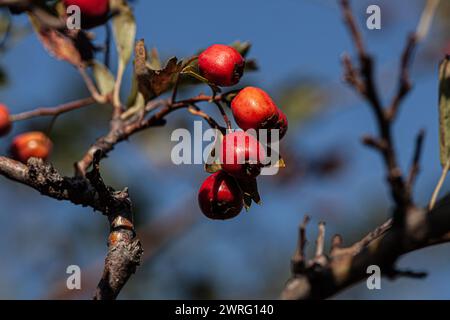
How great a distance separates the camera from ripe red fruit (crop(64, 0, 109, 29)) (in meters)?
1.97

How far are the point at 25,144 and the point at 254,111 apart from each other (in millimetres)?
867

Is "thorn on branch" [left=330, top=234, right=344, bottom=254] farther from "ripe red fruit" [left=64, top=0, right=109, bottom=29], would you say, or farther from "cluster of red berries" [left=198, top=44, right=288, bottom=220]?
"ripe red fruit" [left=64, top=0, right=109, bottom=29]

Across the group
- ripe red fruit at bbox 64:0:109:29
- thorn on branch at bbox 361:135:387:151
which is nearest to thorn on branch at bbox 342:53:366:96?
thorn on branch at bbox 361:135:387:151

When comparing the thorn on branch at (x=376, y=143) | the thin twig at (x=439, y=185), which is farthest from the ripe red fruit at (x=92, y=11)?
the thorn on branch at (x=376, y=143)

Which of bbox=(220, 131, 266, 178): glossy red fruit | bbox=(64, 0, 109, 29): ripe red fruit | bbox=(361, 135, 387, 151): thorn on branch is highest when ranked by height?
bbox=(64, 0, 109, 29): ripe red fruit

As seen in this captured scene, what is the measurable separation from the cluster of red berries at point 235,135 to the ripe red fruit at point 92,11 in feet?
1.66

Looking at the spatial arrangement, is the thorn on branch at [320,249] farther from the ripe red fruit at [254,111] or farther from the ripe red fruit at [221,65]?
the ripe red fruit at [221,65]

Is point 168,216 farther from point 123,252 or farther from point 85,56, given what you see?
point 123,252

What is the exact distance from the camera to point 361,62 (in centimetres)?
87

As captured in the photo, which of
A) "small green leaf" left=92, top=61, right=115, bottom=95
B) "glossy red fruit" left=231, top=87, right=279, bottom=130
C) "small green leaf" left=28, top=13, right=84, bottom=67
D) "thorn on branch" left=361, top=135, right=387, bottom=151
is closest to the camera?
"thorn on branch" left=361, top=135, right=387, bottom=151

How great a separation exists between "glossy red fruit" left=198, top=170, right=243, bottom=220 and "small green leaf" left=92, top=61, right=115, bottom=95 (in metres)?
0.69

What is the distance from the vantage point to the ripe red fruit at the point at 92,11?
6.45 ft

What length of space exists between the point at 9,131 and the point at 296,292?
137 cm

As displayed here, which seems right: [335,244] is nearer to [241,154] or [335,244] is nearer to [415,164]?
[415,164]
